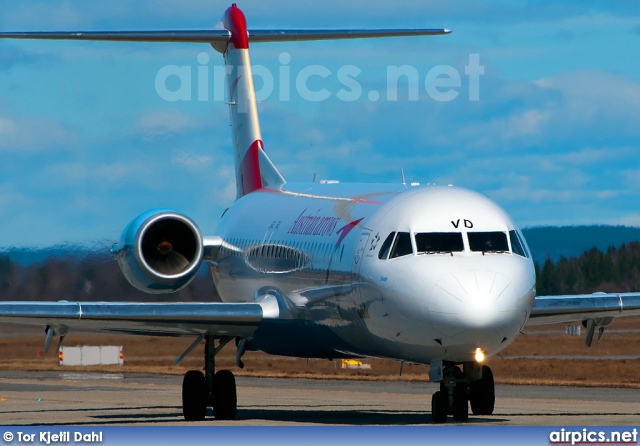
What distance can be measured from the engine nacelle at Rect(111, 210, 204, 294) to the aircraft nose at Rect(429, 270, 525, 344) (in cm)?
762

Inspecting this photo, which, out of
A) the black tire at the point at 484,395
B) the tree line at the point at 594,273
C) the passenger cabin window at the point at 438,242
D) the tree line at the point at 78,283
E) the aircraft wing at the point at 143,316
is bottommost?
the black tire at the point at 484,395

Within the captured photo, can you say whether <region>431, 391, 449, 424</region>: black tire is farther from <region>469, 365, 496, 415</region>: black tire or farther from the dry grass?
the dry grass

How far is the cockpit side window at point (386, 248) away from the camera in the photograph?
20578 mm

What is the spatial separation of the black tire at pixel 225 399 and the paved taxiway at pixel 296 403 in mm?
316

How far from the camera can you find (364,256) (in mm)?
21094

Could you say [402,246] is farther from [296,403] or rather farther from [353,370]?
[353,370]

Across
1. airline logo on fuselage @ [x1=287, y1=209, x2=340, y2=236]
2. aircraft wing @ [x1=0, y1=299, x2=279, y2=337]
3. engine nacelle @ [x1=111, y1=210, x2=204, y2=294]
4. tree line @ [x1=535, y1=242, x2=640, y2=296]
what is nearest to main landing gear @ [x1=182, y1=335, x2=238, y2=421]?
aircraft wing @ [x1=0, y1=299, x2=279, y2=337]

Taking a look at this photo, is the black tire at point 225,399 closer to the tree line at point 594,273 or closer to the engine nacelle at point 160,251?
the engine nacelle at point 160,251

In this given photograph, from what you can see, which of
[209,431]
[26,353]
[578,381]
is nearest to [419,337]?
[209,431]

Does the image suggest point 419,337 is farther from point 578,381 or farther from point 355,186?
point 578,381

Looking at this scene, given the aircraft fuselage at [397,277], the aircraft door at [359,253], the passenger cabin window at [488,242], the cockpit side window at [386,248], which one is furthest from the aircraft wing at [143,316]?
the passenger cabin window at [488,242]

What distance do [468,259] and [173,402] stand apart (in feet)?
41.7

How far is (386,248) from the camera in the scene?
2064 centimetres

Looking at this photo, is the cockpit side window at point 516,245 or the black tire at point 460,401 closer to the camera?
the cockpit side window at point 516,245
